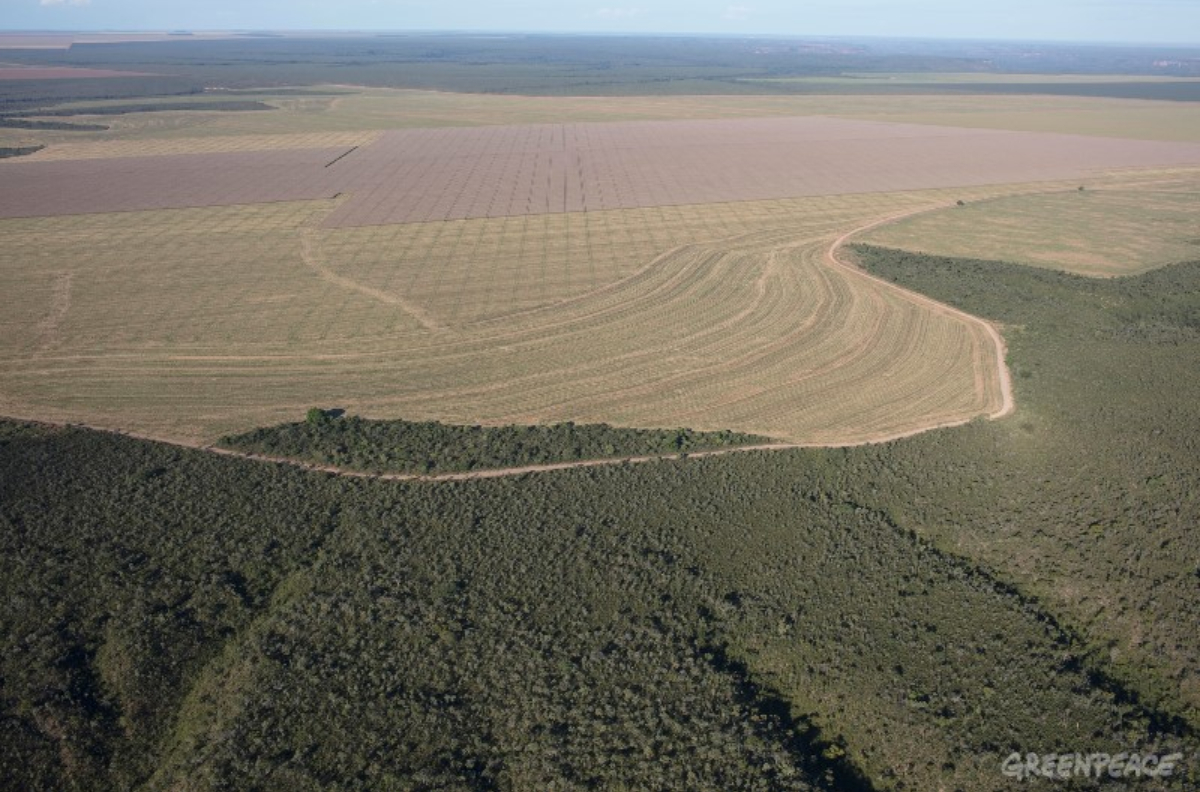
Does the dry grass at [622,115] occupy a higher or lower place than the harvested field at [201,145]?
higher

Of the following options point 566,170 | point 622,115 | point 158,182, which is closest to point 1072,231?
point 566,170

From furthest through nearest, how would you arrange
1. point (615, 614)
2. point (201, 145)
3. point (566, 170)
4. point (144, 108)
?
point (144, 108) → point (201, 145) → point (566, 170) → point (615, 614)

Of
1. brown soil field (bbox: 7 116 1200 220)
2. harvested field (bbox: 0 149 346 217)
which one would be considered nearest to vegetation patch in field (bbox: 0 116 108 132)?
harvested field (bbox: 0 149 346 217)

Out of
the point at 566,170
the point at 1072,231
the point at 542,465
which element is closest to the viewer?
the point at 542,465

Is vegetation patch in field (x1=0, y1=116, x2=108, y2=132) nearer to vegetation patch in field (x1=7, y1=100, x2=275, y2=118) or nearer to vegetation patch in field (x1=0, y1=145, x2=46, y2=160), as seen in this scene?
vegetation patch in field (x1=7, y1=100, x2=275, y2=118)

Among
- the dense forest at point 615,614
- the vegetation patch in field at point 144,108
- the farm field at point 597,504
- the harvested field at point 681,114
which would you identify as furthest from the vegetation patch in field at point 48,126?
the dense forest at point 615,614

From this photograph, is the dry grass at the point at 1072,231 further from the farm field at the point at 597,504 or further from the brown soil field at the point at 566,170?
A: the brown soil field at the point at 566,170

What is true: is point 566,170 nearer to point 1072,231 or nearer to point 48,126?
point 1072,231
